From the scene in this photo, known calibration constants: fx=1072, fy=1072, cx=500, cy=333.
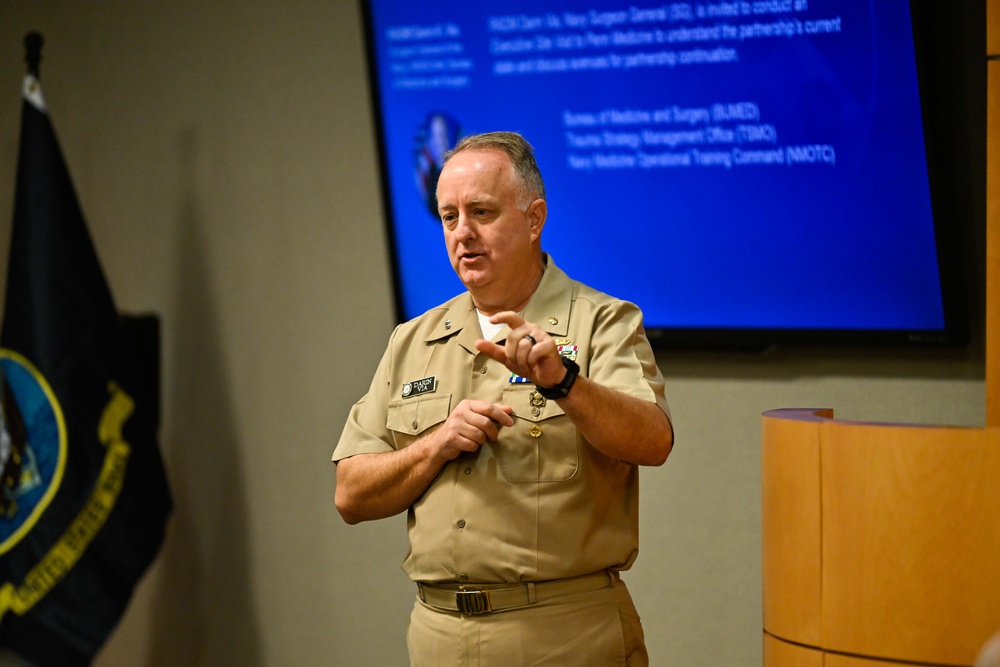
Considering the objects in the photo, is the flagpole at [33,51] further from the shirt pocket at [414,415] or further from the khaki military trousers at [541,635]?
the khaki military trousers at [541,635]

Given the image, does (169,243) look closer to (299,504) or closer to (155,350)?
(155,350)

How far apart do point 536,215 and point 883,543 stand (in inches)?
33.1

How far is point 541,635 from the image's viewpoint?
1866mm

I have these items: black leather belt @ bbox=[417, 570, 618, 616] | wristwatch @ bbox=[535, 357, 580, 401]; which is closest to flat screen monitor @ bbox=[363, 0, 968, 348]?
black leather belt @ bbox=[417, 570, 618, 616]

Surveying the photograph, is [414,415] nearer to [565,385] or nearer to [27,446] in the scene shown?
[565,385]

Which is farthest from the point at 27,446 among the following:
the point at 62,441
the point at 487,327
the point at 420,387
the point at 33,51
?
the point at 487,327

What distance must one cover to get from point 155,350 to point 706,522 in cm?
199

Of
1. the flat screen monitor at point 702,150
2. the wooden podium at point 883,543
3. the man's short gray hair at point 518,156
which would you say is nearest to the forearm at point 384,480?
the man's short gray hair at point 518,156

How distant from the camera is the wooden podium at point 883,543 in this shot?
5.41ft

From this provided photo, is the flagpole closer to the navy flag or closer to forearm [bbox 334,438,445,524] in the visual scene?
the navy flag

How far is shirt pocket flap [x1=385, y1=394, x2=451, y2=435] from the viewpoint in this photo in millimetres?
2014

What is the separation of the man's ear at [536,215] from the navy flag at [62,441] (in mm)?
1937

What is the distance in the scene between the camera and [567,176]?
3.15 metres

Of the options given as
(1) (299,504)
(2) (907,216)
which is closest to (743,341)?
(2) (907,216)
